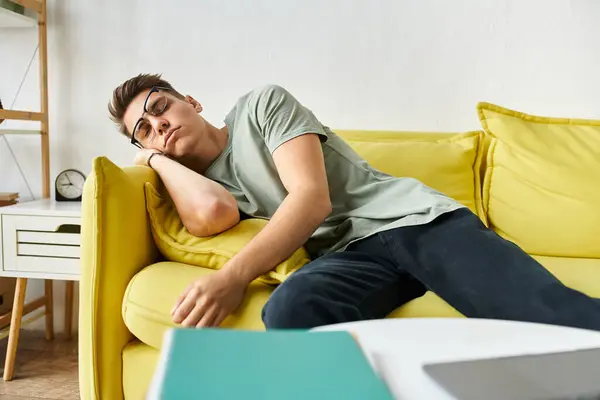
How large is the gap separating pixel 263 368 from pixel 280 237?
0.64 metres

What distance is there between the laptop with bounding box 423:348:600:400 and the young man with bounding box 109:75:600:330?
423mm

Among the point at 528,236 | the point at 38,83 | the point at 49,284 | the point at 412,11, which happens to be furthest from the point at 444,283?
the point at 38,83

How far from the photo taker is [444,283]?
3.36 ft

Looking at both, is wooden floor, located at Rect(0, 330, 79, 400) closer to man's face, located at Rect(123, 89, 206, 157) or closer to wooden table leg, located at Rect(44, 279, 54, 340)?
wooden table leg, located at Rect(44, 279, 54, 340)

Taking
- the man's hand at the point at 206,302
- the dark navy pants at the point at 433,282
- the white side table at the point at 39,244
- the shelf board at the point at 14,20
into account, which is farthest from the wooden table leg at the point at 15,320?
the dark navy pants at the point at 433,282

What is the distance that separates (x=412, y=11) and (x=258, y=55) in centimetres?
58

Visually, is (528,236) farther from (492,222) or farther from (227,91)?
(227,91)

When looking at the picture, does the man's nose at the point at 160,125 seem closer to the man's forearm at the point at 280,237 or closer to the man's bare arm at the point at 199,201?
the man's bare arm at the point at 199,201

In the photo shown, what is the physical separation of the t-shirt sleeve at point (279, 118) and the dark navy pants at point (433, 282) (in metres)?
0.27

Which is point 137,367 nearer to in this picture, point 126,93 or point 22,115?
point 126,93

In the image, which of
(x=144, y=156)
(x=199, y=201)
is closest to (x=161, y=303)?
(x=199, y=201)

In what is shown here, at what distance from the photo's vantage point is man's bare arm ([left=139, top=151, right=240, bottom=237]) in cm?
118

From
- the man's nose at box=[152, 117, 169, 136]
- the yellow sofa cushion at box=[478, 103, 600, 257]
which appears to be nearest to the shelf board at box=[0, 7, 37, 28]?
the man's nose at box=[152, 117, 169, 136]

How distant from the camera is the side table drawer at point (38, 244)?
1643 millimetres
